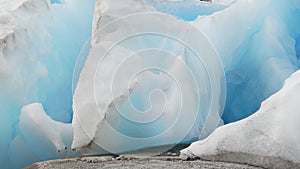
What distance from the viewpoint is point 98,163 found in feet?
6.32

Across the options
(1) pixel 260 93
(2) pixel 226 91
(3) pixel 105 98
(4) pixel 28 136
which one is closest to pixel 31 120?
(4) pixel 28 136

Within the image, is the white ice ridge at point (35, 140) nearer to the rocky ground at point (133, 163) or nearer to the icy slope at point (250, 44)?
the rocky ground at point (133, 163)

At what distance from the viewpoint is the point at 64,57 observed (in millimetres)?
2863

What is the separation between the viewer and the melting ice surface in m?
2.34

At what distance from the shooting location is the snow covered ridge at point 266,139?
1.67 meters

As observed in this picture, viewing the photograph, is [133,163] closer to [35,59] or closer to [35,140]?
[35,140]

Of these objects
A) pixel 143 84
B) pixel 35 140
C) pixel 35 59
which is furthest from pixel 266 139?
pixel 35 59

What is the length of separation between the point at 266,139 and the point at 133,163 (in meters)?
0.56

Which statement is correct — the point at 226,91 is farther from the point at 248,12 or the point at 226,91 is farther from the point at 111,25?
the point at 111,25

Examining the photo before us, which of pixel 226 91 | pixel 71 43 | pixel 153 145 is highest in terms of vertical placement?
pixel 71 43

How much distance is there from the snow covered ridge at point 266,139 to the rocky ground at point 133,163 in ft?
0.18

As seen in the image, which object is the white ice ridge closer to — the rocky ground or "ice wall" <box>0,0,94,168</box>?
"ice wall" <box>0,0,94,168</box>

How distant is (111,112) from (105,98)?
0.08 m

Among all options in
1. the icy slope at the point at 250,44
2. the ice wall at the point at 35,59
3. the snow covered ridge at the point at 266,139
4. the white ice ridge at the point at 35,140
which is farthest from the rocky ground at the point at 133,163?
the icy slope at the point at 250,44
